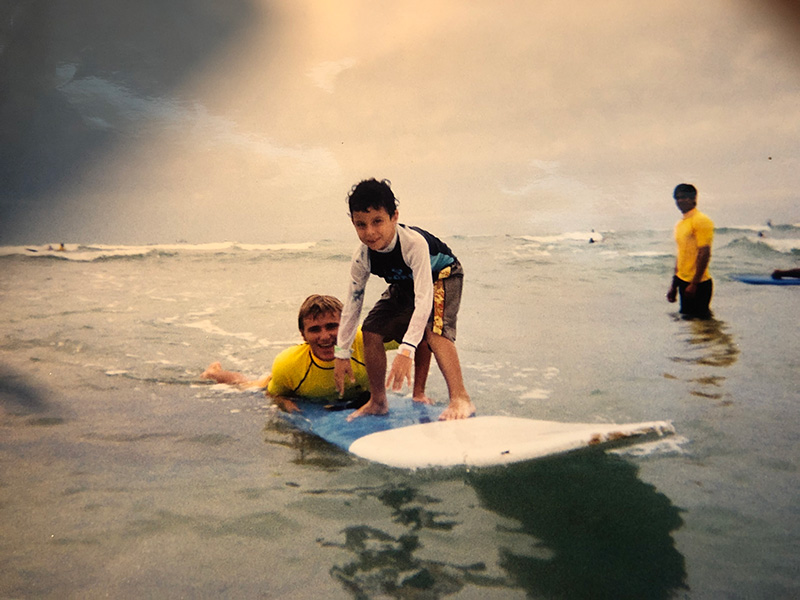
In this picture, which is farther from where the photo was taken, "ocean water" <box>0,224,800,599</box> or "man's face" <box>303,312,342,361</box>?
"man's face" <box>303,312,342,361</box>

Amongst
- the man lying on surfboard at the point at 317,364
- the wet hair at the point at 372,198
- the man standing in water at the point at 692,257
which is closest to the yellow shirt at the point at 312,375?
the man lying on surfboard at the point at 317,364

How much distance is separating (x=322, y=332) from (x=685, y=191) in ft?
7.75

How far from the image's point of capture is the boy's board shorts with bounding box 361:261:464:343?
185cm

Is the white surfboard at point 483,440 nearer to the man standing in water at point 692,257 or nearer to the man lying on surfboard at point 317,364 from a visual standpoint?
the man lying on surfboard at point 317,364

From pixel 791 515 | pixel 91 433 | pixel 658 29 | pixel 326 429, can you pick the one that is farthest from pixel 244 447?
pixel 658 29

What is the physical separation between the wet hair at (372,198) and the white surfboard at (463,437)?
0.65 meters

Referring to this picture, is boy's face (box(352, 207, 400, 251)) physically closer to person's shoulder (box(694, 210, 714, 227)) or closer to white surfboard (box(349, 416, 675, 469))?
white surfboard (box(349, 416, 675, 469))

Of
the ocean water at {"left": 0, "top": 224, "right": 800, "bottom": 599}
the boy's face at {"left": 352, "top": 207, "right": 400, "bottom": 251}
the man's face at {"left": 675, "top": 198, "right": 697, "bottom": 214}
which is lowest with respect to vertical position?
the ocean water at {"left": 0, "top": 224, "right": 800, "bottom": 599}

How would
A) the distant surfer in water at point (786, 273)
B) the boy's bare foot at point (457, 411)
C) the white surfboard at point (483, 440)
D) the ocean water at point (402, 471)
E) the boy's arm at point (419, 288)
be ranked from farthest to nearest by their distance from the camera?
the distant surfer in water at point (786, 273) < the boy's bare foot at point (457, 411) < the boy's arm at point (419, 288) < the white surfboard at point (483, 440) < the ocean water at point (402, 471)

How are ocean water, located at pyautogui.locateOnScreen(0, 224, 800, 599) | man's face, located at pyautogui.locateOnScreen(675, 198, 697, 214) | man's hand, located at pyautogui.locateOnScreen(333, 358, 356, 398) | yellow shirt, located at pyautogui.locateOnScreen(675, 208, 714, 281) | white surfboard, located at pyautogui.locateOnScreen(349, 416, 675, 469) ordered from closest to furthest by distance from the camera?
ocean water, located at pyautogui.locateOnScreen(0, 224, 800, 599), white surfboard, located at pyautogui.locateOnScreen(349, 416, 675, 469), man's hand, located at pyautogui.locateOnScreen(333, 358, 356, 398), yellow shirt, located at pyautogui.locateOnScreen(675, 208, 714, 281), man's face, located at pyautogui.locateOnScreen(675, 198, 697, 214)

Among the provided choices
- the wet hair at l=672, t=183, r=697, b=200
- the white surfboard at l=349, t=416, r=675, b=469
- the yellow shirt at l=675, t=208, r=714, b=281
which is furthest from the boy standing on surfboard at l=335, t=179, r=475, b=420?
the wet hair at l=672, t=183, r=697, b=200

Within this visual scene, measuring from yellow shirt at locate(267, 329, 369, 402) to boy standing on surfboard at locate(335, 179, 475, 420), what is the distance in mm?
151

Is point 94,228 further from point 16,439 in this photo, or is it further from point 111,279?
point 16,439

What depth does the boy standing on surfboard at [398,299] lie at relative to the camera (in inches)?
68.6
